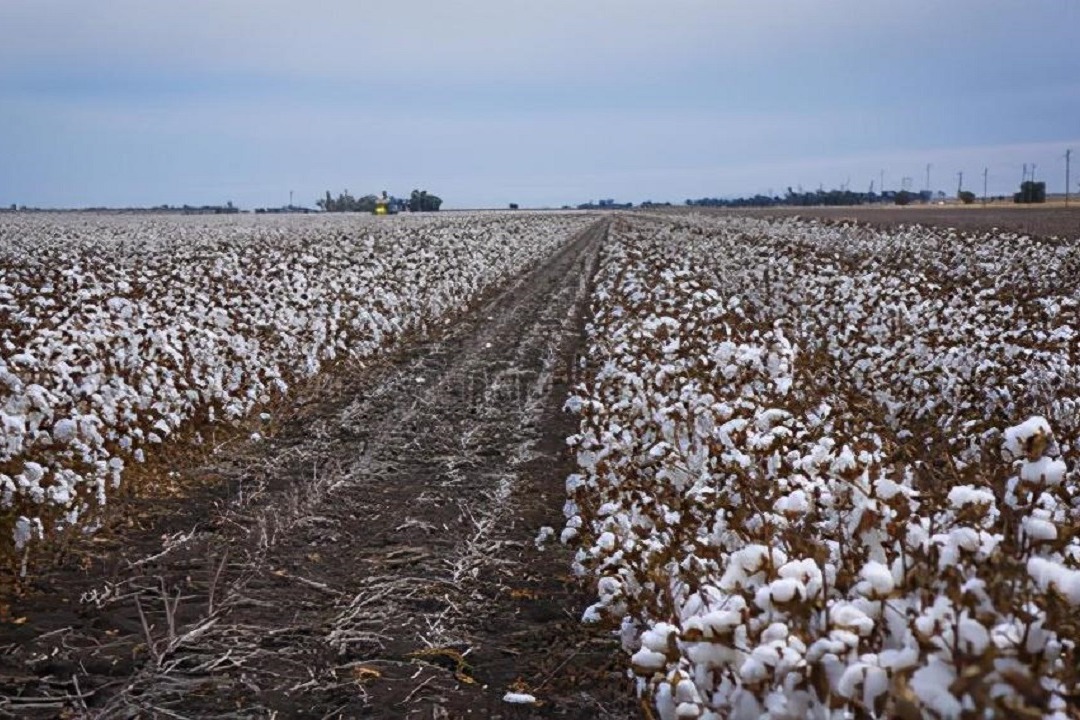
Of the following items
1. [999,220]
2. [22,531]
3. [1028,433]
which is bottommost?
[22,531]

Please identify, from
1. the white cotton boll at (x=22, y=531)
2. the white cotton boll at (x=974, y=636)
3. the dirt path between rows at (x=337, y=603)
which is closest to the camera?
the white cotton boll at (x=974, y=636)

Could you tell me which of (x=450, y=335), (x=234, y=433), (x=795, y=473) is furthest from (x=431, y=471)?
(x=450, y=335)

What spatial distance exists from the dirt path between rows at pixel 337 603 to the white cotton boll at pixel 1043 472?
2575 mm

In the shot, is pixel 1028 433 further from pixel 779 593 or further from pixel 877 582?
pixel 779 593

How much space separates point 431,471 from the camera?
996cm

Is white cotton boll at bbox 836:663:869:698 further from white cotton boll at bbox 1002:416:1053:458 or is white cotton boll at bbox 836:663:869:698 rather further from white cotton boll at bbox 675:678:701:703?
white cotton boll at bbox 1002:416:1053:458

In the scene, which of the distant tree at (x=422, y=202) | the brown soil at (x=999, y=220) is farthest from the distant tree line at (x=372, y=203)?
the brown soil at (x=999, y=220)

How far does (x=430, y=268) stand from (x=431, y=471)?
51.0ft

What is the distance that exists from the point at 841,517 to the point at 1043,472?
3.02 ft

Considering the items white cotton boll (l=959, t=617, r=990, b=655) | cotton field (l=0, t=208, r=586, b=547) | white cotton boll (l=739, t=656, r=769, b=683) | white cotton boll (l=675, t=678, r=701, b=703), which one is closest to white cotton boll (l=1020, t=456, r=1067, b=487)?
Result: white cotton boll (l=959, t=617, r=990, b=655)

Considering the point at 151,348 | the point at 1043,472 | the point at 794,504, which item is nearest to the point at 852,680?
the point at 1043,472

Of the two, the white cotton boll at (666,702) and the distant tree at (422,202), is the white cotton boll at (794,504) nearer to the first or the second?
the white cotton boll at (666,702)

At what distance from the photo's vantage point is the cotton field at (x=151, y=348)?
8242 mm

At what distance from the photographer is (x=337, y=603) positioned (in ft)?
22.0
